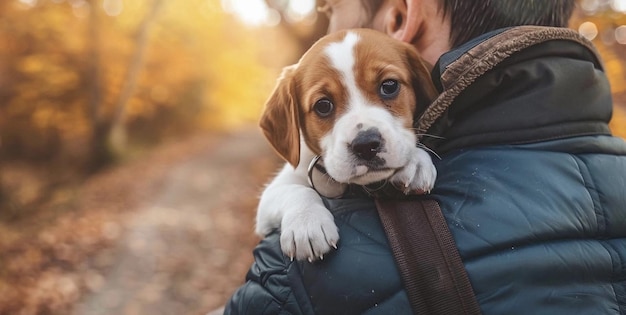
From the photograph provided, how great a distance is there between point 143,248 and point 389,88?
9575 mm

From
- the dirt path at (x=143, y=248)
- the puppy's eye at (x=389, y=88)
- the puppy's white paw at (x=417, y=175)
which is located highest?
the puppy's eye at (x=389, y=88)

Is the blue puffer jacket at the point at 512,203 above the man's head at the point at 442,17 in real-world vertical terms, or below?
below

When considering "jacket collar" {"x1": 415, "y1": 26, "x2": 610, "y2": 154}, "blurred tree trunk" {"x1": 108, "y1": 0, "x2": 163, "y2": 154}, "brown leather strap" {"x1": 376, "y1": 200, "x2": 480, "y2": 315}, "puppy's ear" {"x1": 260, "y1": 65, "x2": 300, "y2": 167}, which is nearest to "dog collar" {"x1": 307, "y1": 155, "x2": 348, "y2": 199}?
"puppy's ear" {"x1": 260, "y1": 65, "x2": 300, "y2": 167}

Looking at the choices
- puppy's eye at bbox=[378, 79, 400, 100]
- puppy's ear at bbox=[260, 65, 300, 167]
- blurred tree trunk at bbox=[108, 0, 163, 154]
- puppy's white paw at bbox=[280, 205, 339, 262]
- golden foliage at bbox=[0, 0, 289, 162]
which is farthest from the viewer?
blurred tree trunk at bbox=[108, 0, 163, 154]

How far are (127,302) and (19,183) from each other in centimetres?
797

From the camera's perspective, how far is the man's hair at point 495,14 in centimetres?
225

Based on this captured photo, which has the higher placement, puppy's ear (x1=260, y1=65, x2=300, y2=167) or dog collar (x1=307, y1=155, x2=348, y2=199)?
puppy's ear (x1=260, y1=65, x2=300, y2=167)

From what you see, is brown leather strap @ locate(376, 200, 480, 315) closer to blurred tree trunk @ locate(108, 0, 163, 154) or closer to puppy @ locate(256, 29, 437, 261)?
puppy @ locate(256, 29, 437, 261)

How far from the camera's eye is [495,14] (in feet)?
7.39

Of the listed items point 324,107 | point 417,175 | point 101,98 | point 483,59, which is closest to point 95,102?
point 101,98

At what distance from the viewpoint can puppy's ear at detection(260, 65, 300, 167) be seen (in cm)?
275

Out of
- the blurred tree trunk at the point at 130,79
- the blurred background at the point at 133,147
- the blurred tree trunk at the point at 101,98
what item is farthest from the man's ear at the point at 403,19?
the blurred tree trunk at the point at 130,79

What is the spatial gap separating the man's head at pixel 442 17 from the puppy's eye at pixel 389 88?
0.20m

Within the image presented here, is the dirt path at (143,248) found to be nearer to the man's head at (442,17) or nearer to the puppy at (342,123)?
the puppy at (342,123)
